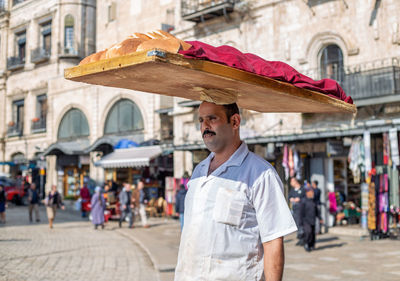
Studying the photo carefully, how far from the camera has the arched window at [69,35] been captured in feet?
106

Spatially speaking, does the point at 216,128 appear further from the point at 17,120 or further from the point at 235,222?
the point at 17,120

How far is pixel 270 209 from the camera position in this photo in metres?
2.55

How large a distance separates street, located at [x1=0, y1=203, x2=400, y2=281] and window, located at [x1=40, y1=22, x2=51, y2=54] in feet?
68.1

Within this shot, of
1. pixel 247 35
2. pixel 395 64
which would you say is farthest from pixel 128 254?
pixel 247 35

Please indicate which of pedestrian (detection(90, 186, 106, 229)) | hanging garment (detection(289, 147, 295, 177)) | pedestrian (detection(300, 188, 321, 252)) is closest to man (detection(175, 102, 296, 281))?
pedestrian (detection(300, 188, 321, 252))

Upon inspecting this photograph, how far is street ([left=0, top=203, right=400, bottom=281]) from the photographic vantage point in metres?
8.95

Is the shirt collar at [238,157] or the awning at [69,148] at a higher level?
the awning at [69,148]

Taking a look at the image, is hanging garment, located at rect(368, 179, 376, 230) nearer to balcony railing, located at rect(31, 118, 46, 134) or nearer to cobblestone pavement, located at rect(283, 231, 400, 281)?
cobblestone pavement, located at rect(283, 231, 400, 281)

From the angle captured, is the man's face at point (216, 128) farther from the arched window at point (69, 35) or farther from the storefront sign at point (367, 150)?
the arched window at point (69, 35)

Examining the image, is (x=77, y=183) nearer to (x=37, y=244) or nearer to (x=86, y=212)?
(x=86, y=212)

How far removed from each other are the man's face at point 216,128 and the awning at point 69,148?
25407 mm

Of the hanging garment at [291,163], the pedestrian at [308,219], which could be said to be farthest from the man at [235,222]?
the hanging garment at [291,163]

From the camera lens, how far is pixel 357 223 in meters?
17.3

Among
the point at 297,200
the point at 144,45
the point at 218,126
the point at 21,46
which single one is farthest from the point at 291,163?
the point at 21,46
